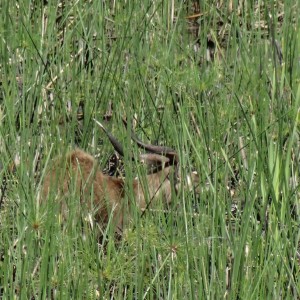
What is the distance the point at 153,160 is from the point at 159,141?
254 mm

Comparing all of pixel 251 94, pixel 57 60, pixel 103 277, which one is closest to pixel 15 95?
pixel 57 60

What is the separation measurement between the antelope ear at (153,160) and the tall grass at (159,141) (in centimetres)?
4

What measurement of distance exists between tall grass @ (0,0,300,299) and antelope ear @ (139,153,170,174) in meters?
0.04

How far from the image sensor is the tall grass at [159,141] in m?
→ 1.90

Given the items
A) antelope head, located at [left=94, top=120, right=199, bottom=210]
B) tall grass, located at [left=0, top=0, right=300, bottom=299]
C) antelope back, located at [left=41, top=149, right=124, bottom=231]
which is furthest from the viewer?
antelope head, located at [left=94, top=120, right=199, bottom=210]

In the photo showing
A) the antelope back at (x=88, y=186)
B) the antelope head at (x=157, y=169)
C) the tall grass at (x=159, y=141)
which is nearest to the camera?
the tall grass at (x=159, y=141)

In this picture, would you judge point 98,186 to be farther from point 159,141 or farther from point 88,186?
point 159,141

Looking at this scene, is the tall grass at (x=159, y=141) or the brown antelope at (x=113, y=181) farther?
the brown antelope at (x=113, y=181)

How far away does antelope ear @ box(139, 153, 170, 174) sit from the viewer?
2.35 metres

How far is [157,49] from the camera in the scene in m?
2.93

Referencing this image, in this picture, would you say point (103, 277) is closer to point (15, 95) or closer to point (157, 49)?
point (15, 95)

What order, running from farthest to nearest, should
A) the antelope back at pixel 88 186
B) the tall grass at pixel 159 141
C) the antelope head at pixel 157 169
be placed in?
the antelope head at pixel 157 169, the antelope back at pixel 88 186, the tall grass at pixel 159 141

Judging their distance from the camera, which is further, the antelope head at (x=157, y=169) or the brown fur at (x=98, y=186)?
the antelope head at (x=157, y=169)

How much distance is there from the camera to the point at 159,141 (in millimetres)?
2623
